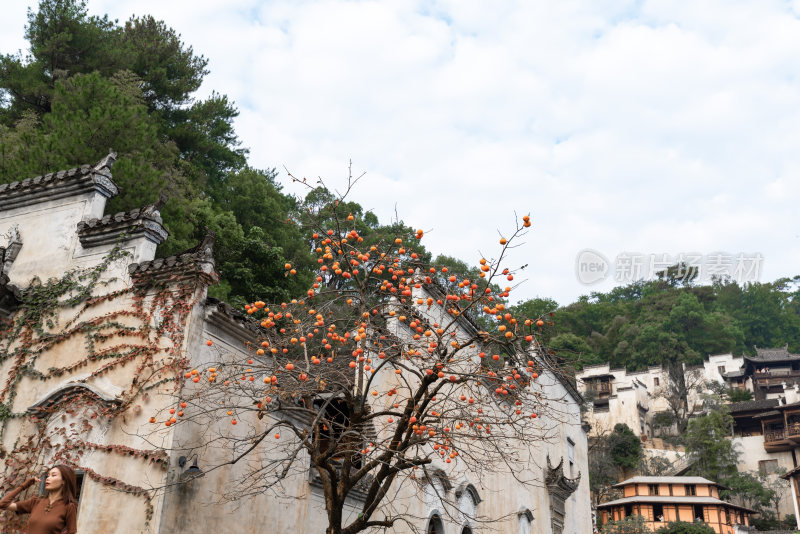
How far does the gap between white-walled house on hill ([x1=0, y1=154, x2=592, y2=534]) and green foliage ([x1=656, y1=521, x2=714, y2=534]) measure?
3390cm

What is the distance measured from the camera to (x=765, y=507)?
49781 millimetres

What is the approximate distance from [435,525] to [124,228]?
930 cm

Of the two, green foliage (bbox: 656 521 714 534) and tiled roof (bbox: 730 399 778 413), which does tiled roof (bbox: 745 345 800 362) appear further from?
green foliage (bbox: 656 521 714 534)

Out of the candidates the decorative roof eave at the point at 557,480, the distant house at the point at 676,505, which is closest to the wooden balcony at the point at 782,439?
the distant house at the point at 676,505

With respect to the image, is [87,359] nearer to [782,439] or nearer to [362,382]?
[362,382]

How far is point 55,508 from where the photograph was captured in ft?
21.7

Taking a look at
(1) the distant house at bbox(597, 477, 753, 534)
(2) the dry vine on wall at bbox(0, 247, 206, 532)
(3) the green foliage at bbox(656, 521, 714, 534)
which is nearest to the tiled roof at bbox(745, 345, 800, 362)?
(1) the distant house at bbox(597, 477, 753, 534)

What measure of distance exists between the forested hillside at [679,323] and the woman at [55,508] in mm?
62342

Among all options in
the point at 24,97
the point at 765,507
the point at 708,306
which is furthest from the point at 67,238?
the point at 708,306

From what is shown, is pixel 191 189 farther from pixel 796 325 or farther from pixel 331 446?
pixel 796 325

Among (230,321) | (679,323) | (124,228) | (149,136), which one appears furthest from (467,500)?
(679,323)

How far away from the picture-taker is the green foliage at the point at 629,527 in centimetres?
3984

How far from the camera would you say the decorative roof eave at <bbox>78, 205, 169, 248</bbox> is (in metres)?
11.2

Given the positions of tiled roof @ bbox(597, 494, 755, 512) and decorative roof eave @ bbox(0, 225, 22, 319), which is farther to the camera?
tiled roof @ bbox(597, 494, 755, 512)
